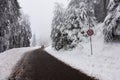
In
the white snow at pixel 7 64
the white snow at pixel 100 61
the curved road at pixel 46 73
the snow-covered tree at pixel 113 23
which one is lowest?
the white snow at pixel 7 64

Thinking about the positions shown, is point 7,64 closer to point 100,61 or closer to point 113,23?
point 100,61

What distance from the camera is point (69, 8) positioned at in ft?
93.9

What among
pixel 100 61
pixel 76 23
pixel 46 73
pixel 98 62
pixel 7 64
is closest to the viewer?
pixel 46 73

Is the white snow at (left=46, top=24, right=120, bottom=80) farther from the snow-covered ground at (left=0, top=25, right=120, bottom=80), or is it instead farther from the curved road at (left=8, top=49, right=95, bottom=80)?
the curved road at (left=8, top=49, right=95, bottom=80)

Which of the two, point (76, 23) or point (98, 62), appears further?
point (76, 23)

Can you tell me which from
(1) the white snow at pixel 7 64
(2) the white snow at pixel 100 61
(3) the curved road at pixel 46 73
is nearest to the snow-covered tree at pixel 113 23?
(2) the white snow at pixel 100 61

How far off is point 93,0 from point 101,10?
6.33 ft

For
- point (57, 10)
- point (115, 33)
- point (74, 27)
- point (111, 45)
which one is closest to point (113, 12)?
point (115, 33)

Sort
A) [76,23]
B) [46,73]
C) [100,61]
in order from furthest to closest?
[76,23] < [100,61] < [46,73]

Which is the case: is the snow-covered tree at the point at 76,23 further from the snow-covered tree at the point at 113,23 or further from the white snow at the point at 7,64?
Result: the snow-covered tree at the point at 113,23

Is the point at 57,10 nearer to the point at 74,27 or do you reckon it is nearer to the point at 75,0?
the point at 75,0

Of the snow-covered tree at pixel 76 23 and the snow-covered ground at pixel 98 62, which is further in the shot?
the snow-covered tree at pixel 76 23

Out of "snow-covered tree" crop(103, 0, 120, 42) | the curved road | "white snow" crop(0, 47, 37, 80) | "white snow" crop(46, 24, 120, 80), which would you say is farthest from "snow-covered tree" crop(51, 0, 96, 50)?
the curved road

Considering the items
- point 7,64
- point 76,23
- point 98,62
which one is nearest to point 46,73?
point 98,62
